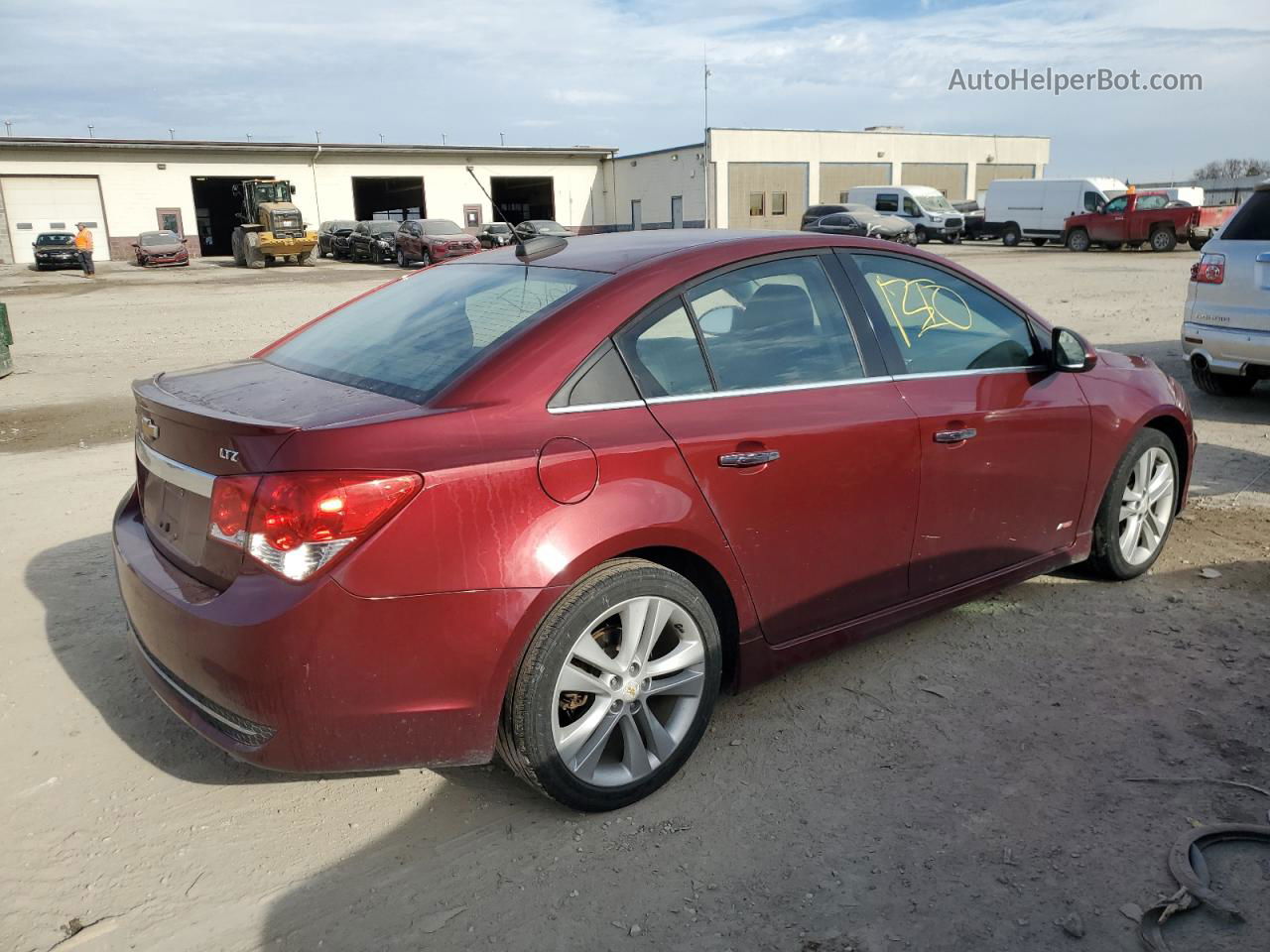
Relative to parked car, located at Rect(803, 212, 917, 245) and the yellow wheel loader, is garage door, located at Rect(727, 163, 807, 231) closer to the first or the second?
parked car, located at Rect(803, 212, 917, 245)

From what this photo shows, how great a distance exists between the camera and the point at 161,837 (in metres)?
2.87

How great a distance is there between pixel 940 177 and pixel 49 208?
43777 millimetres

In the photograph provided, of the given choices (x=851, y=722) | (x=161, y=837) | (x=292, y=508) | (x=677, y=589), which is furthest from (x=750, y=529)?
(x=161, y=837)

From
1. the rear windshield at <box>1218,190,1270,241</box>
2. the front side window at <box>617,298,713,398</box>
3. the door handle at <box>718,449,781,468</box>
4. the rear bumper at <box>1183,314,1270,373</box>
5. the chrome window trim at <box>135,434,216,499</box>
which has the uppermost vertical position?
the rear windshield at <box>1218,190,1270,241</box>

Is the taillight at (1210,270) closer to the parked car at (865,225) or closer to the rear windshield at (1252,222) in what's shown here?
the rear windshield at (1252,222)

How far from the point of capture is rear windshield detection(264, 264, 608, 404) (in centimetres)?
298

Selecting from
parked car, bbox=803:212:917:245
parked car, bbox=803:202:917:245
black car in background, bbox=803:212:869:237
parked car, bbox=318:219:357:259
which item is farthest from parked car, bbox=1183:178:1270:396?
parked car, bbox=318:219:357:259

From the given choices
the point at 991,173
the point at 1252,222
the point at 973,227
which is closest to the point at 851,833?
the point at 1252,222

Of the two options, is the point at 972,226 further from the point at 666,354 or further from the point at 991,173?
the point at 666,354

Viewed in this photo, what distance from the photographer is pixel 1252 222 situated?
7.54 meters

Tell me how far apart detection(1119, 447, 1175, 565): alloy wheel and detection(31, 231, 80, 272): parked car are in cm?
4039

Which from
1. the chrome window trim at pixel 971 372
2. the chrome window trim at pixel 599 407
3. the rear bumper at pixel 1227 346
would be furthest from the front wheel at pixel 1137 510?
the rear bumper at pixel 1227 346

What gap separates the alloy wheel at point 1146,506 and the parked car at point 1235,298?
3.46 meters

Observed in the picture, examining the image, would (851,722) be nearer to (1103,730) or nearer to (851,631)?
(851,631)
